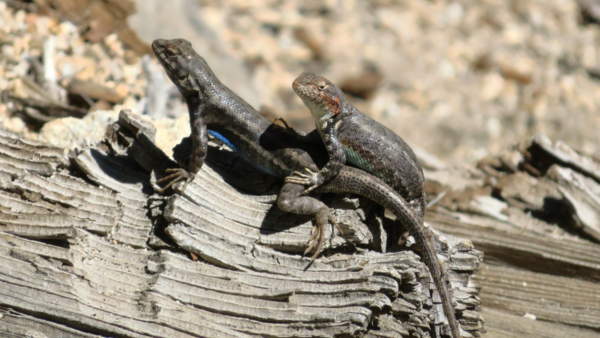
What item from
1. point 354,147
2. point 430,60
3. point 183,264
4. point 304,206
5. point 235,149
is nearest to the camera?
point 183,264

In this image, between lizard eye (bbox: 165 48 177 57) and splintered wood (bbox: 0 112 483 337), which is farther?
lizard eye (bbox: 165 48 177 57)

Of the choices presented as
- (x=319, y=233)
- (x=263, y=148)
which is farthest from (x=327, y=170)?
(x=319, y=233)

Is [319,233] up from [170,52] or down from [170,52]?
down

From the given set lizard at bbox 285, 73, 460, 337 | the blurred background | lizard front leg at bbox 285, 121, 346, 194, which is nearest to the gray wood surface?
lizard front leg at bbox 285, 121, 346, 194

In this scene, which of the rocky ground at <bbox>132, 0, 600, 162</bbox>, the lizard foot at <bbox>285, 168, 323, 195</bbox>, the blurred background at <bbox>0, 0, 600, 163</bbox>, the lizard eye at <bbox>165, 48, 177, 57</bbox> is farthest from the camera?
the rocky ground at <bbox>132, 0, 600, 162</bbox>

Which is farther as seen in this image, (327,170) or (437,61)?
(437,61)

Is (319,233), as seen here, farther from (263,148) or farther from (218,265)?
(263,148)

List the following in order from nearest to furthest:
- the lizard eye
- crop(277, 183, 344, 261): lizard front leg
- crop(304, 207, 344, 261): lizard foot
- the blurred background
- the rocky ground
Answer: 1. crop(304, 207, 344, 261): lizard foot
2. crop(277, 183, 344, 261): lizard front leg
3. the lizard eye
4. the blurred background
5. the rocky ground

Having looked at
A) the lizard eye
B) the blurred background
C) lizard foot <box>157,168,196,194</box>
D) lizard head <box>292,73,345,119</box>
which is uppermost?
the blurred background

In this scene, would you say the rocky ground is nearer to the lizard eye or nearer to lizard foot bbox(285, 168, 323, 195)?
the lizard eye
